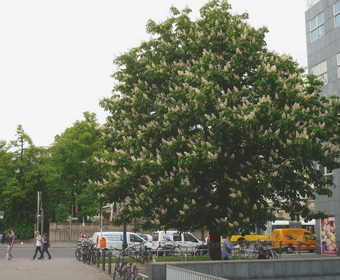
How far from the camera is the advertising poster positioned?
1328 inches

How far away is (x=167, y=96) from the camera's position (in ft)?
64.6

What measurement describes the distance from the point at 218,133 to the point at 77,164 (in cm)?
4454

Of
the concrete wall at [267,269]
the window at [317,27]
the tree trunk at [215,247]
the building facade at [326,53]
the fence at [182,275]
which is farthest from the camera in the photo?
the window at [317,27]

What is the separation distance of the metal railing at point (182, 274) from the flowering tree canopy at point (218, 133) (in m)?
4.98

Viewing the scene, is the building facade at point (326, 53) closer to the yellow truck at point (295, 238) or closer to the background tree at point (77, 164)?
the yellow truck at point (295, 238)

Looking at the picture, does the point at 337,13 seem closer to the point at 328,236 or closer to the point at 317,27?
the point at 317,27

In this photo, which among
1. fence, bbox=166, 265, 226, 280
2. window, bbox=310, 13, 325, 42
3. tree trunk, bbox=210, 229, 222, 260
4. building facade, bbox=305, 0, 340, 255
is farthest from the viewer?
window, bbox=310, 13, 325, 42

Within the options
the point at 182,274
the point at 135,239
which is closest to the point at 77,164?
the point at 135,239

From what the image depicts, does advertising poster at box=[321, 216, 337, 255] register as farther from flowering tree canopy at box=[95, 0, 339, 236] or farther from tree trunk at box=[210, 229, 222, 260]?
tree trunk at box=[210, 229, 222, 260]

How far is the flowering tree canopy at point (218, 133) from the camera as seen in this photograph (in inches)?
682

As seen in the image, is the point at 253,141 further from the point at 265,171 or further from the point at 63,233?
the point at 63,233

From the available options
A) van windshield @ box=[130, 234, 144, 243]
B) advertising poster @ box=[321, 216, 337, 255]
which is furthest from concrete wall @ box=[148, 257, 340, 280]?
van windshield @ box=[130, 234, 144, 243]

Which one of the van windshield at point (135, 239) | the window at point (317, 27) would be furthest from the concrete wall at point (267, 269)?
the window at point (317, 27)

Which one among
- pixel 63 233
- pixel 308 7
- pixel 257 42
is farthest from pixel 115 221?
pixel 63 233
